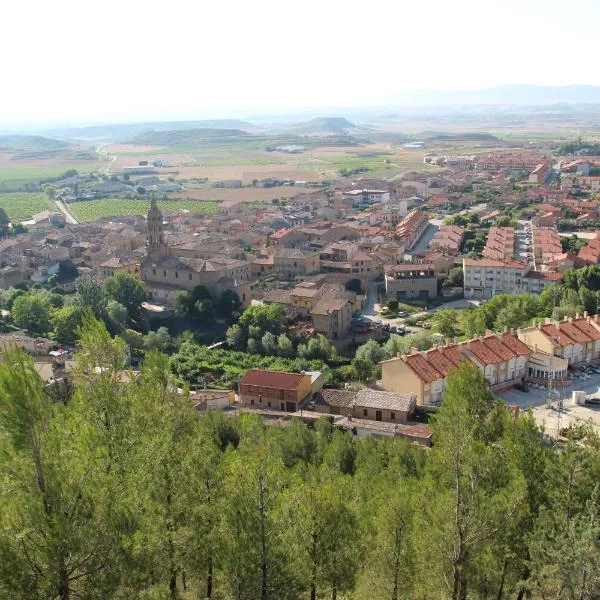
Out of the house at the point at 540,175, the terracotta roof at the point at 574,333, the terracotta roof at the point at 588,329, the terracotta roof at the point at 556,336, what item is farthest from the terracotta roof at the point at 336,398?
the house at the point at 540,175

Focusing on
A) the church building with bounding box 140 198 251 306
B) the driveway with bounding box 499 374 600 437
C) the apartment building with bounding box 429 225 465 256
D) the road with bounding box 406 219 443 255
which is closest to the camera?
the driveway with bounding box 499 374 600 437

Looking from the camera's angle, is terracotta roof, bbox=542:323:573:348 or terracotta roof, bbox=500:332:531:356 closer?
terracotta roof, bbox=500:332:531:356

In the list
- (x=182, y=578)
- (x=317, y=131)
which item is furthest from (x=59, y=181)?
(x=317, y=131)

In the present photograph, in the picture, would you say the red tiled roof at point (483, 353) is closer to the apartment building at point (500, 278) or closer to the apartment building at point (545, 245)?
the apartment building at point (500, 278)

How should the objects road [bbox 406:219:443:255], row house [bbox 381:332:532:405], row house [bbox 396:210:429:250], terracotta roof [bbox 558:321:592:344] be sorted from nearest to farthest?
row house [bbox 381:332:532:405], terracotta roof [bbox 558:321:592:344], road [bbox 406:219:443:255], row house [bbox 396:210:429:250]

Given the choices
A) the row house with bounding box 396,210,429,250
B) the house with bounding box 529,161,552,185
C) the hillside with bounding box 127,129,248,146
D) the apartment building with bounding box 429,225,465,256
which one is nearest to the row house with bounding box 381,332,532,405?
the apartment building with bounding box 429,225,465,256

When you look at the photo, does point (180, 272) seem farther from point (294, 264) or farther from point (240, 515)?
point (240, 515)

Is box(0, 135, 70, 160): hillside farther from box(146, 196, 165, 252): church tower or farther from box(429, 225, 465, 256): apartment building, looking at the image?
box(146, 196, 165, 252): church tower
